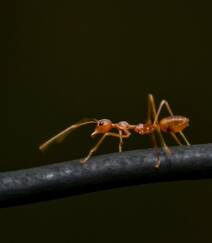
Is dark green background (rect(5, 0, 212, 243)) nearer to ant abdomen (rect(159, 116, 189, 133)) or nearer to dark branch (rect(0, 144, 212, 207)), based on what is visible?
ant abdomen (rect(159, 116, 189, 133))

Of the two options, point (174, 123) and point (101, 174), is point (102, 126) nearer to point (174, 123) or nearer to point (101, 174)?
point (174, 123)

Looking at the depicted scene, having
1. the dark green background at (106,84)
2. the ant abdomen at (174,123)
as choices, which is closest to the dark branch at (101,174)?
the ant abdomen at (174,123)

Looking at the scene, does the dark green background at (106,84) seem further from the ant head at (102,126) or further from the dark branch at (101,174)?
the dark branch at (101,174)

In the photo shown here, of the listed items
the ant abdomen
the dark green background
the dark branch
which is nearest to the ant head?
the ant abdomen

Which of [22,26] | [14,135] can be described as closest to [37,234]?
[14,135]

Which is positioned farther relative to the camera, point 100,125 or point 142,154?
point 100,125

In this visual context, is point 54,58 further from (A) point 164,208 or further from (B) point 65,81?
(A) point 164,208

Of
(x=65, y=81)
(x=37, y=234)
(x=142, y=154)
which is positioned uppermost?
(x=142, y=154)
